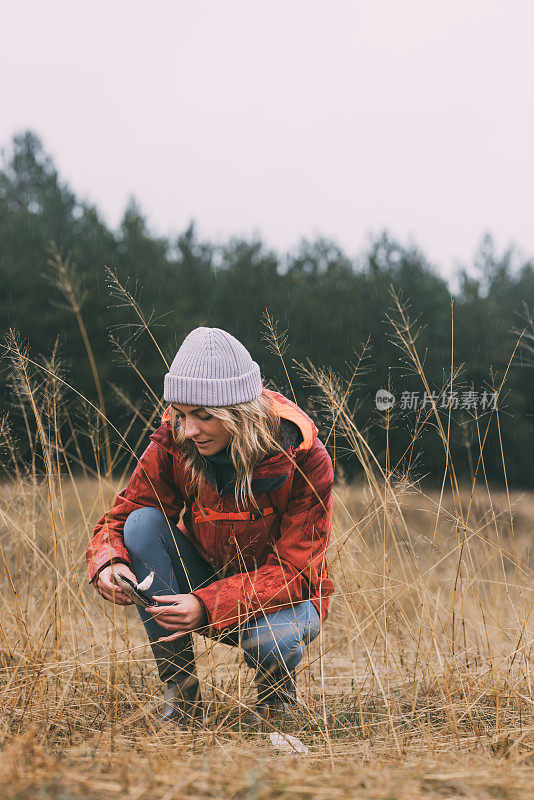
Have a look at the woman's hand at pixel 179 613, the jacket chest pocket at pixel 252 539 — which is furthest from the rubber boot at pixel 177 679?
the jacket chest pocket at pixel 252 539

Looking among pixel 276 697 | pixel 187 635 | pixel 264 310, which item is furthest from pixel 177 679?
pixel 264 310

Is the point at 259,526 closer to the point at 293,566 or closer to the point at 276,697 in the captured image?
the point at 293,566

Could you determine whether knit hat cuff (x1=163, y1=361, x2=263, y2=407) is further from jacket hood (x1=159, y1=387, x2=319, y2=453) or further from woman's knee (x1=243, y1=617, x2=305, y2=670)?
woman's knee (x1=243, y1=617, x2=305, y2=670)

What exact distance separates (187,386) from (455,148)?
10.8 meters

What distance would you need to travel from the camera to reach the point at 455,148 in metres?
10.7

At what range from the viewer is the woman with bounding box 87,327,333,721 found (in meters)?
1.44

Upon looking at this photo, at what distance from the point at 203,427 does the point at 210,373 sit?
133 mm

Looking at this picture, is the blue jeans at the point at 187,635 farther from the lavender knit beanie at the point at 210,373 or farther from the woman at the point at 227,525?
the lavender knit beanie at the point at 210,373

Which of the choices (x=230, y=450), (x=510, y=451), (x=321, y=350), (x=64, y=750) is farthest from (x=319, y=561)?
(x=510, y=451)

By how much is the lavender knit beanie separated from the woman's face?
3 centimetres

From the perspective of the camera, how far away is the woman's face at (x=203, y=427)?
1460 mm

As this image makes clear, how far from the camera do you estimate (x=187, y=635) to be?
1.54 metres

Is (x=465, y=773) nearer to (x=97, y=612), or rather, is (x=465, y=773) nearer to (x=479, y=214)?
(x=97, y=612)

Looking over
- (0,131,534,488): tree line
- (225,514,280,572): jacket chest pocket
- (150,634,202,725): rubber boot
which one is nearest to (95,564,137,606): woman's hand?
(150,634,202,725): rubber boot
